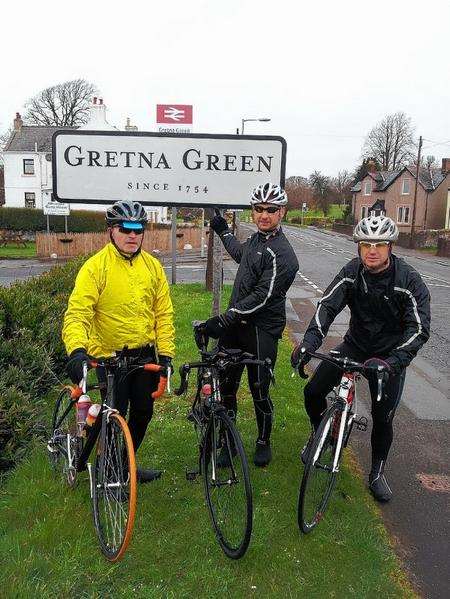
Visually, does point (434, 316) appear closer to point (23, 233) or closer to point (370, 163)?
point (23, 233)

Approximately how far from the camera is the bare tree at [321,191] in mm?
90750

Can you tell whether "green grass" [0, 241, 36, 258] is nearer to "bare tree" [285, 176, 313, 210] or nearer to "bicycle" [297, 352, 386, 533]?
"bicycle" [297, 352, 386, 533]

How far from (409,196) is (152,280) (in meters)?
57.8

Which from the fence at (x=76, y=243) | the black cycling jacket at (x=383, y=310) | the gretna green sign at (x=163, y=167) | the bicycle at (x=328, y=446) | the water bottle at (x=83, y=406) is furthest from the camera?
the fence at (x=76, y=243)

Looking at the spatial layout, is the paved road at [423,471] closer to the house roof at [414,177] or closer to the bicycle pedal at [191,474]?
the bicycle pedal at [191,474]

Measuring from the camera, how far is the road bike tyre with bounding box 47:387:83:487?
361 cm

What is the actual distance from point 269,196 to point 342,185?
99214 mm

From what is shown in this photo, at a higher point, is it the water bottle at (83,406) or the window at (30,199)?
the window at (30,199)

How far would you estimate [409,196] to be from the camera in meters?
56.4

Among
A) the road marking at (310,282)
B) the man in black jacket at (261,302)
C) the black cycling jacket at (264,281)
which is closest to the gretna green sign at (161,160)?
the man in black jacket at (261,302)

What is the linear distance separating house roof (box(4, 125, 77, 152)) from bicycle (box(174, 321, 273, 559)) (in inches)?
1862

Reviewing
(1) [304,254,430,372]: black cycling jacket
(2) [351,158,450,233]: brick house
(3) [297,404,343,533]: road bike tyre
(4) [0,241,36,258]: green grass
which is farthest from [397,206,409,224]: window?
(3) [297,404,343,533]: road bike tyre

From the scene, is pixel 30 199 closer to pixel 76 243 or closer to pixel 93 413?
pixel 76 243

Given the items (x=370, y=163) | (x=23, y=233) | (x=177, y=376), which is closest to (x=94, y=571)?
(x=177, y=376)
